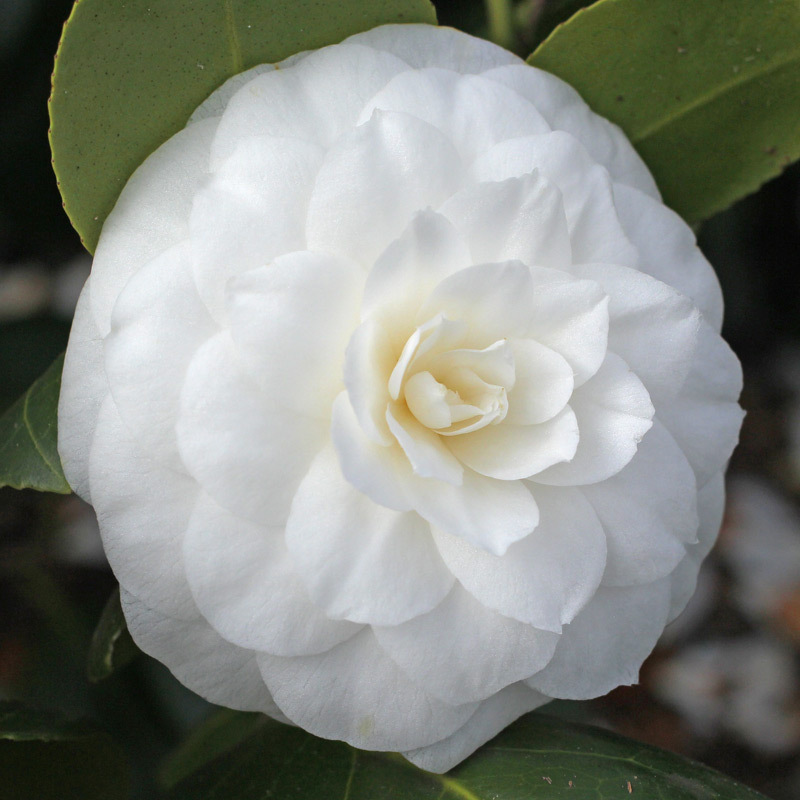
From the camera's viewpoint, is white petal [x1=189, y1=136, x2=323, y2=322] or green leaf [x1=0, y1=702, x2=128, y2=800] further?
green leaf [x1=0, y1=702, x2=128, y2=800]

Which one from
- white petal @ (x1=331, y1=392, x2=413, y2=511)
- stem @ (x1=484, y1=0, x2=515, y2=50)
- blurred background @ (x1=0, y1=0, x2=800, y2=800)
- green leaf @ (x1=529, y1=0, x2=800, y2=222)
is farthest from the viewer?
blurred background @ (x1=0, y1=0, x2=800, y2=800)

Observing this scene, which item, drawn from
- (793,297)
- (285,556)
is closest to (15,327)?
(285,556)

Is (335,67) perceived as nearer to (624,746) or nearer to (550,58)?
(550,58)

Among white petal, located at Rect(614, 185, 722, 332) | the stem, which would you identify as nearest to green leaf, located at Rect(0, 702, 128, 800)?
white petal, located at Rect(614, 185, 722, 332)

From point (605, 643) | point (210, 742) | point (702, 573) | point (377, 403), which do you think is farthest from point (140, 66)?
point (702, 573)

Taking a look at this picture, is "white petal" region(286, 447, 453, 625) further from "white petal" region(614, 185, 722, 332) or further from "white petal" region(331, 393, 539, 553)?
"white petal" region(614, 185, 722, 332)

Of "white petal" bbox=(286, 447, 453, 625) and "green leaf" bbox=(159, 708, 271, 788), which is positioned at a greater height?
"white petal" bbox=(286, 447, 453, 625)

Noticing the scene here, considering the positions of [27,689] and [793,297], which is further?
[793,297]
